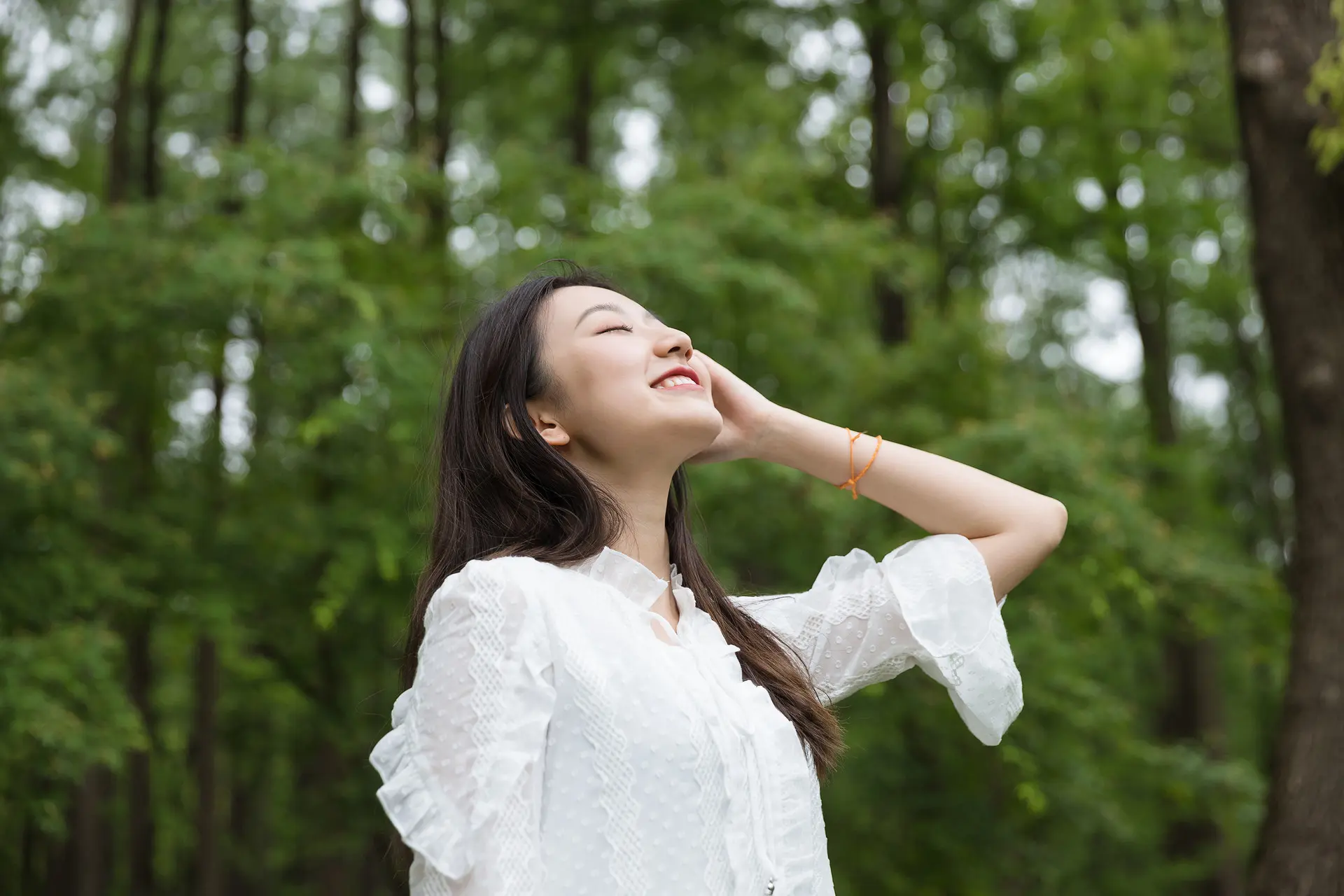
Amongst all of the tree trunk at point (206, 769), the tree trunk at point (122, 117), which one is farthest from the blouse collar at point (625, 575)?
the tree trunk at point (122, 117)

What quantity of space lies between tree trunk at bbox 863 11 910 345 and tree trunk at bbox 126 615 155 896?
5070 mm

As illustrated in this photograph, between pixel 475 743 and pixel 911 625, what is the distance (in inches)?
33.1

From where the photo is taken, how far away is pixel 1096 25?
864 centimetres

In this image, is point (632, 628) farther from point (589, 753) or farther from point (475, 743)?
point (475, 743)

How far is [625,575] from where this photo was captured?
196 cm

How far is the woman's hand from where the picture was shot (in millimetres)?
2299

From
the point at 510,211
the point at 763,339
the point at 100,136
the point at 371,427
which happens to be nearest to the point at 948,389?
the point at 763,339

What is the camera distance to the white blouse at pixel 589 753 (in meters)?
1.54

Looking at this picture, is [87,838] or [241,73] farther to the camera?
[87,838]

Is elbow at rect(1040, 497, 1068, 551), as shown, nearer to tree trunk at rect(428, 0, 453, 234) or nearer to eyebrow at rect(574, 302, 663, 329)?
eyebrow at rect(574, 302, 663, 329)

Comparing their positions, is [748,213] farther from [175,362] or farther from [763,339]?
[175,362]

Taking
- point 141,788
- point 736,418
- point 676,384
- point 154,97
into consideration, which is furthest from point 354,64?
point 676,384

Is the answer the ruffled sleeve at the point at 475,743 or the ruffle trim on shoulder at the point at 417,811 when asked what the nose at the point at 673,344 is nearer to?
the ruffled sleeve at the point at 475,743

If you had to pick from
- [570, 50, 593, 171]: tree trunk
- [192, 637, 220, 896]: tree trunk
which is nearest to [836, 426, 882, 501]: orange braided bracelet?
[192, 637, 220, 896]: tree trunk
